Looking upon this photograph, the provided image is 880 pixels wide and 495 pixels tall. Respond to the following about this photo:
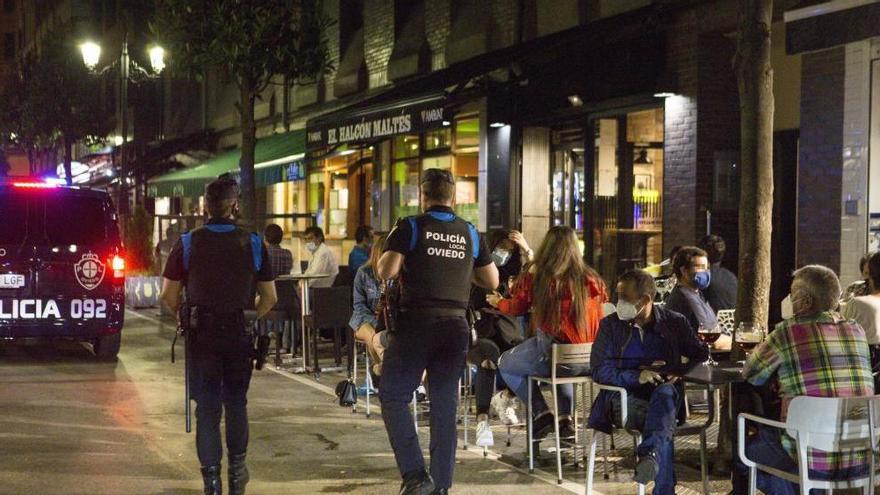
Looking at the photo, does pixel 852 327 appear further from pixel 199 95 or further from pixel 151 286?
pixel 199 95

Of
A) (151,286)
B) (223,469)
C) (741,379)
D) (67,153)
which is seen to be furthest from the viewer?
(67,153)

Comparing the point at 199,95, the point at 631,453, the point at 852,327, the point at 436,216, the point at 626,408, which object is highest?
the point at 199,95

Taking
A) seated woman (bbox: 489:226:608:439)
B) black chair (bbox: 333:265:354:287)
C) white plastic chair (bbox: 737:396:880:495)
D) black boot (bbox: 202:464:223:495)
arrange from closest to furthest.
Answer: white plastic chair (bbox: 737:396:880:495) → black boot (bbox: 202:464:223:495) → seated woman (bbox: 489:226:608:439) → black chair (bbox: 333:265:354:287)

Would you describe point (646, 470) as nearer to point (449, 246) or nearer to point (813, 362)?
point (813, 362)

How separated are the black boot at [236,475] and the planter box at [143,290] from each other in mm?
15667

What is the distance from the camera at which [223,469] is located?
25.0 feet

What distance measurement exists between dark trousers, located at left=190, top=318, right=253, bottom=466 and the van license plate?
22.8 ft

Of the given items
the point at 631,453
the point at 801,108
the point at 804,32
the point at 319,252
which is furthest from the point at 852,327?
the point at 319,252

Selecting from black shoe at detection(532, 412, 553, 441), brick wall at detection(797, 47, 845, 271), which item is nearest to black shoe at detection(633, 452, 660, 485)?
black shoe at detection(532, 412, 553, 441)

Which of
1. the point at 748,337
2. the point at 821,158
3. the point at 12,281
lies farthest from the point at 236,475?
the point at 821,158

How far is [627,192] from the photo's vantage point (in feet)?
48.4

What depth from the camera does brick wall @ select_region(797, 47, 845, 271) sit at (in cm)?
1139

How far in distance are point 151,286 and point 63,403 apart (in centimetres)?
1160

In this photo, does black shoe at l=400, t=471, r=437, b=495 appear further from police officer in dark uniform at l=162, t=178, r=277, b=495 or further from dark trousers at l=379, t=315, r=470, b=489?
police officer in dark uniform at l=162, t=178, r=277, b=495
